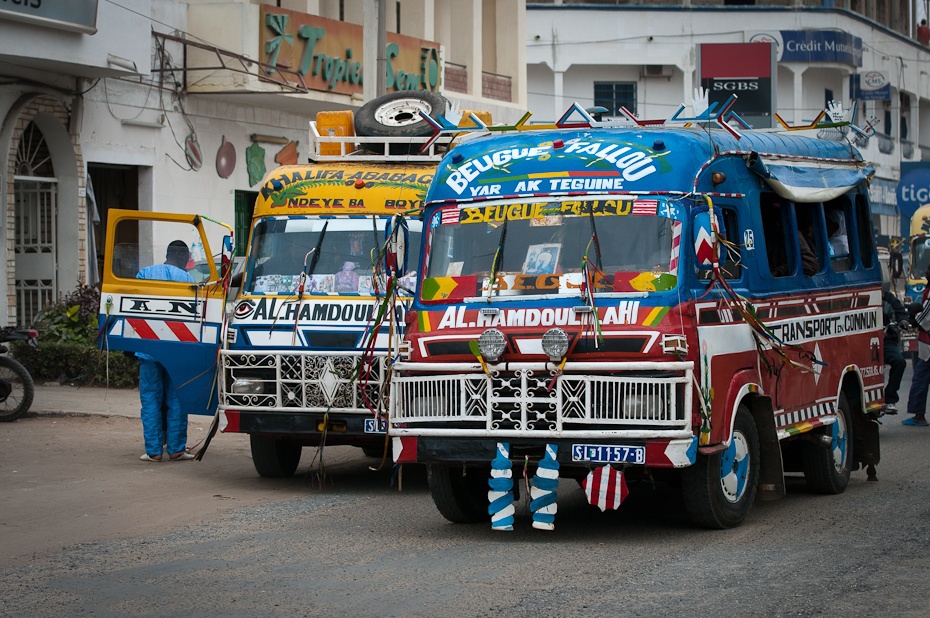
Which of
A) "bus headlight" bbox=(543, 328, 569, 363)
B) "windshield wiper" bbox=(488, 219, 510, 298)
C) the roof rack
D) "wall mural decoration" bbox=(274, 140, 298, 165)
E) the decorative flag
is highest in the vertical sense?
"wall mural decoration" bbox=(274, 140, 298, 165)

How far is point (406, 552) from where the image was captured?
866cm

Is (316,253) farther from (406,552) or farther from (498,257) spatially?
(406,552)

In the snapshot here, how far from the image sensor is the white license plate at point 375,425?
11.0 metres

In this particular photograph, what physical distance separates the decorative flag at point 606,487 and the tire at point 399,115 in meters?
5.19

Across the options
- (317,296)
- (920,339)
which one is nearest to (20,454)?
(317,296)

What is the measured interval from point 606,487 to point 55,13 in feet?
40.6

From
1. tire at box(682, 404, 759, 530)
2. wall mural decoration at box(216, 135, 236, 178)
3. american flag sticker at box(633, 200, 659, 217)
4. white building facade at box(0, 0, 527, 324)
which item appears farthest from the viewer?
wall mural decoration at box(216, 135, 236, 178)

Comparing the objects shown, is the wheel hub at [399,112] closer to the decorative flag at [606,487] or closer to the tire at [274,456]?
the tire at [274,456]

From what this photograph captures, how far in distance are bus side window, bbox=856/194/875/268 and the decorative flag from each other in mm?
4388

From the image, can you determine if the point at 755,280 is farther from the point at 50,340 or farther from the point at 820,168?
the point at 50,340

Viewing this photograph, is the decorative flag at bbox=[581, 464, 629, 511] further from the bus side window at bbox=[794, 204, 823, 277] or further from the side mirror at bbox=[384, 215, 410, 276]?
the bus side window at bbox=[794, 204, 823, 277]

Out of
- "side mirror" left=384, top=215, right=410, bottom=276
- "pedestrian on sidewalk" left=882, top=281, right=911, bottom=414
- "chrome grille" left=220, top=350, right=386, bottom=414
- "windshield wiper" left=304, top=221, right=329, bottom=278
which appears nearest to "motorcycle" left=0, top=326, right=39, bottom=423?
"chrome grille" left=220, top=350, right=386, bottom=414

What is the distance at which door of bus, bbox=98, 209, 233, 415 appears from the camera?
481 inches

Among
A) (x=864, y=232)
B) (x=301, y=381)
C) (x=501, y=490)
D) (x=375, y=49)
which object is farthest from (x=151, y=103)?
(x=501, y=490)
